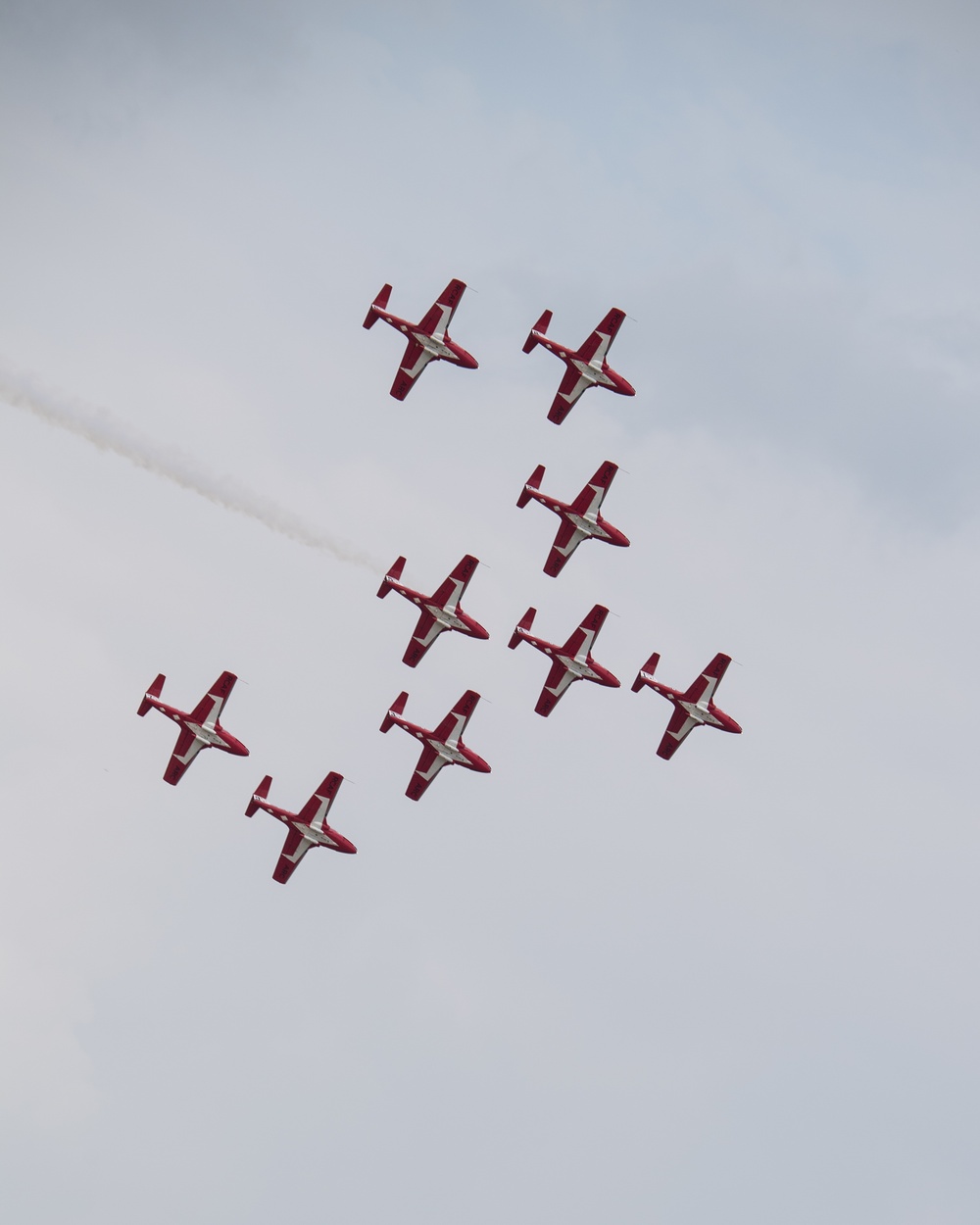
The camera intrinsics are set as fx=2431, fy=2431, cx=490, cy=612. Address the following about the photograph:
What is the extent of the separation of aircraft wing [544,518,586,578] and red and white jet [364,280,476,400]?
1037 centimetres

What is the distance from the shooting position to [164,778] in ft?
428

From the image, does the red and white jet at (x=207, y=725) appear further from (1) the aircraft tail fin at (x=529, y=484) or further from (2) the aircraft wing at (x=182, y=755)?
(1) the aircraft tail fin at (x=529, y=484)

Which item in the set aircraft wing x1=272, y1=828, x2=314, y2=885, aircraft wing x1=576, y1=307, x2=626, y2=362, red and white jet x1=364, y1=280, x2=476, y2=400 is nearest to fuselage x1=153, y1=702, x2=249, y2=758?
aircraft wing x1=272, y1=828, x2=314, y2=885

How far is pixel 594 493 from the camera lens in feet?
429

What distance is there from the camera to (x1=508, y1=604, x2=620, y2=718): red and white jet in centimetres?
13225

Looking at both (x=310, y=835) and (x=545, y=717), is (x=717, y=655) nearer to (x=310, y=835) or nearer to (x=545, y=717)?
(x=545, y=717)

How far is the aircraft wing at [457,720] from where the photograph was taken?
434 feet

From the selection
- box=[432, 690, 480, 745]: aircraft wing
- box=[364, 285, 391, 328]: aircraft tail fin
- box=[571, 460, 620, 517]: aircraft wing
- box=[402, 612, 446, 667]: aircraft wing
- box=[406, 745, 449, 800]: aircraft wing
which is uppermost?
box=[364, 285, 391, 328]: aircraft tail fin

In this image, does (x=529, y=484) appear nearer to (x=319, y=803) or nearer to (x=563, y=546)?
(x=563, y=546)

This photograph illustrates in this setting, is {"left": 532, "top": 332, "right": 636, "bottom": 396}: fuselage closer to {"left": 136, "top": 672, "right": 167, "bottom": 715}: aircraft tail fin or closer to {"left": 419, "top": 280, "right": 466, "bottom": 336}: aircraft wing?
{"left": 419, "top": 280, "right": 466, "bottom": 336}: aircraft wing

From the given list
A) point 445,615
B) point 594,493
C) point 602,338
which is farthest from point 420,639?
point 602,338

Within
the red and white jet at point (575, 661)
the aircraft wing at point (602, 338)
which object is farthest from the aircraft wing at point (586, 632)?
the aircraft wing at point (602, 338)

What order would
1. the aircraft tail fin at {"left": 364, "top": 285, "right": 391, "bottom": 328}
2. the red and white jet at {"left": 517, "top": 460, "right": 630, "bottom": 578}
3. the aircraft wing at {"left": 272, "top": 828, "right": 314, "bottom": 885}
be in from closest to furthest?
the aircraft tail fin at {"left": 364, "top": 285, "right": 391, "bottom": 328}, the red and white jet at {"left": 517, "top": 460, "right": 630, "bottom": 578}, the aircraft wing at {"left": 272, "top": 828, "right": 314, "bottom": 885}

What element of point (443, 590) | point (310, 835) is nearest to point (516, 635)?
point (443, 590)
